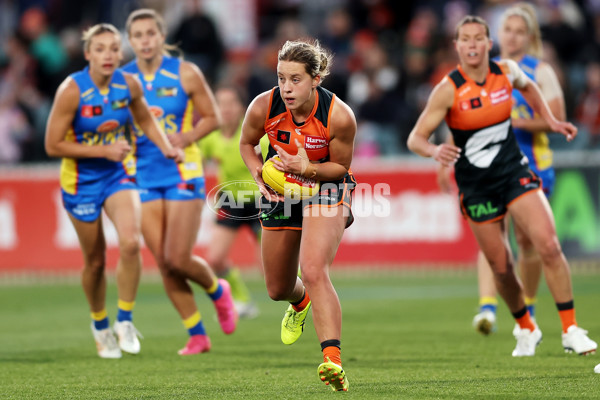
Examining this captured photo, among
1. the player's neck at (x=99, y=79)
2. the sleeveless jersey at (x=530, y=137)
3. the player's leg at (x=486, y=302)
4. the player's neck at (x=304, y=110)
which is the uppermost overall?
the player's neck at (x=99, y=79)

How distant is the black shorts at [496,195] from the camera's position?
8.31 meters

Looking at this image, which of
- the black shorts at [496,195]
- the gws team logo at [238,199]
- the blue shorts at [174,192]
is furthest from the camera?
the gws team logo at [238,199]

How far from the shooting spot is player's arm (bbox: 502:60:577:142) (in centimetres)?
860

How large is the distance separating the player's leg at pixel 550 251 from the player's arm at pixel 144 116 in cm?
290

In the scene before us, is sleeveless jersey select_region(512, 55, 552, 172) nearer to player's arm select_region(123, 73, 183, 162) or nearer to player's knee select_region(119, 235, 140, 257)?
player's arm select_region(123, 73, 183, 162)

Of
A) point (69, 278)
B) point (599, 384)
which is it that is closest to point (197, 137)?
point (599, 384)

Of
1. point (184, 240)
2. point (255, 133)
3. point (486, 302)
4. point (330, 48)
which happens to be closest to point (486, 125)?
point (255, 133)

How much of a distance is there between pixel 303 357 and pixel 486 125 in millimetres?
2400

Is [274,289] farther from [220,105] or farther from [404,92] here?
[404,92]

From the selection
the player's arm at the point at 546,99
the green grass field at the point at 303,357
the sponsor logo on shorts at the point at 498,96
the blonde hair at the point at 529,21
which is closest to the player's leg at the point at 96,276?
the green grass field at the point at 303,357

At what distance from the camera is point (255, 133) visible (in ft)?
24.0

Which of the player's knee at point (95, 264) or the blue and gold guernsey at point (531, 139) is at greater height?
the blue and gold guernsey at point (531, 139)

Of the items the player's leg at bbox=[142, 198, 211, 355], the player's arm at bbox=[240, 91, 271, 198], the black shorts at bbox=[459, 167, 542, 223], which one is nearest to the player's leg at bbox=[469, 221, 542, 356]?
the black shorts at bbox=[459, 167, 542, 223]

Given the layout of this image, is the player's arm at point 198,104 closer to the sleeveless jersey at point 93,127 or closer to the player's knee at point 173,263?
the sleeveless jersey at point 93,127
